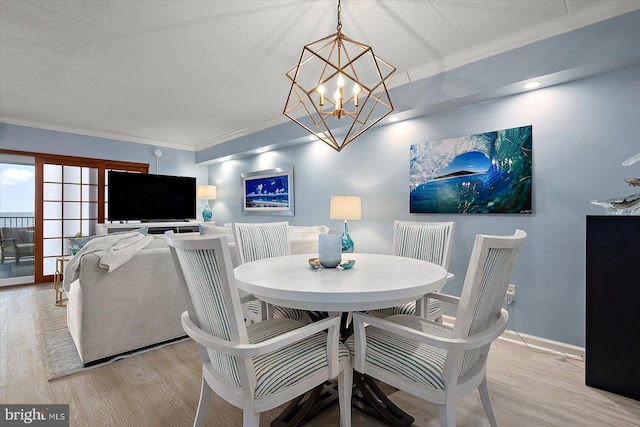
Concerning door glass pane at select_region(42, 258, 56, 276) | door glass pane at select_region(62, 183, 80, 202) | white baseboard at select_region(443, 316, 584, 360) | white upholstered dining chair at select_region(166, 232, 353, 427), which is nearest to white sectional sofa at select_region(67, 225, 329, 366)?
white upholstered dining chair at select_region(166, 232, 353, 427)

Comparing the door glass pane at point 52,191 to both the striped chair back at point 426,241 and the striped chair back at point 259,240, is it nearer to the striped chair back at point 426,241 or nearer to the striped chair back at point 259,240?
the striped chair back at point 259,240

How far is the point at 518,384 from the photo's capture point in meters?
1.93

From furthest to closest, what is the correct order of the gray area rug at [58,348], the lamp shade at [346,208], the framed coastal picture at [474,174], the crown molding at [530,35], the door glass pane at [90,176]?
1. the door glass pane at [90,176]
2. the lamp shade at [346,208]
3. the framed coastal picture at [474,174]
4. the gray area rug at [58,348]
5. the crown molding at [530,35]

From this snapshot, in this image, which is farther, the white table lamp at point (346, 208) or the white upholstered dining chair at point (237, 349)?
the white table lamp at point (346, 208)

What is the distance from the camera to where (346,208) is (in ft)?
11.0

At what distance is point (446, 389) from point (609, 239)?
60.4 inches

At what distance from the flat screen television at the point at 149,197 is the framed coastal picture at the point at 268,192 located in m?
1.32

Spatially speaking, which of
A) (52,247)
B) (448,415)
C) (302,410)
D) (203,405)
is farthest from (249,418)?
(52,247)

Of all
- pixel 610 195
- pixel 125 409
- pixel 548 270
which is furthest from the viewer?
pixel 548 270

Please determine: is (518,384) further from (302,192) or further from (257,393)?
(302,192)

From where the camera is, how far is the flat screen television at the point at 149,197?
523 centimetres

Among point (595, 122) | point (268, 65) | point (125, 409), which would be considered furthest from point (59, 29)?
point (595, 122)

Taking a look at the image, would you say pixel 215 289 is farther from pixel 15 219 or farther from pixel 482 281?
pixel 15 219

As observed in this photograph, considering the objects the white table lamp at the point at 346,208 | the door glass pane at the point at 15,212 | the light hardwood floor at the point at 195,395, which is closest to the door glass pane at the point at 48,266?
the door glass pane at the point at 15,212
